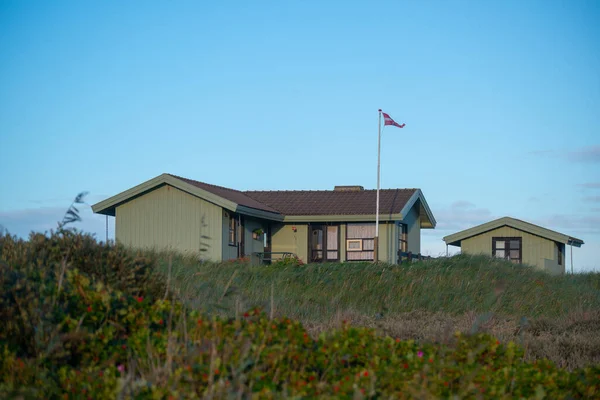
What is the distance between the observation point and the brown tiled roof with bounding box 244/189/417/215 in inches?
1148

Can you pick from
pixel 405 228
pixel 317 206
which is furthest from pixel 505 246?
pixel 317 206

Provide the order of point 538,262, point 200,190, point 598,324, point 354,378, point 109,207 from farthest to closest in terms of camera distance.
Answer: point 538,262 → point 109,207 → point 200,190 → point 598,324 → point 354,378

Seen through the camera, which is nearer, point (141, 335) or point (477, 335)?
point (141, 335)

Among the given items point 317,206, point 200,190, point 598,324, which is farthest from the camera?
point 317,206

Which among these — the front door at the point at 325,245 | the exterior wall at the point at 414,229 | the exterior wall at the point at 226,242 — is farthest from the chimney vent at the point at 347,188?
the exterior wall at the point at 226,242

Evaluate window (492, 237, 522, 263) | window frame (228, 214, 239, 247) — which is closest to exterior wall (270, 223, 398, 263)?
window frame (228, 214, 239, 247)

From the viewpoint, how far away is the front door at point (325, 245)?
29719mm

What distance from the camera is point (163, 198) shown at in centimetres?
2719

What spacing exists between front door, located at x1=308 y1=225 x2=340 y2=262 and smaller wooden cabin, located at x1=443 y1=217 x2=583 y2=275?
21.7ft

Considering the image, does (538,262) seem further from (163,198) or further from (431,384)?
(431,384)

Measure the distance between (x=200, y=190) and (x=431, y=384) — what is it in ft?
70.5

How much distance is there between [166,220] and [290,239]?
557 centimetres

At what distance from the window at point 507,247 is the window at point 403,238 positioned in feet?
15.7

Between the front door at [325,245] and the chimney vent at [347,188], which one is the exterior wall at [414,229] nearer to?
the chimney vent at [347,188]
